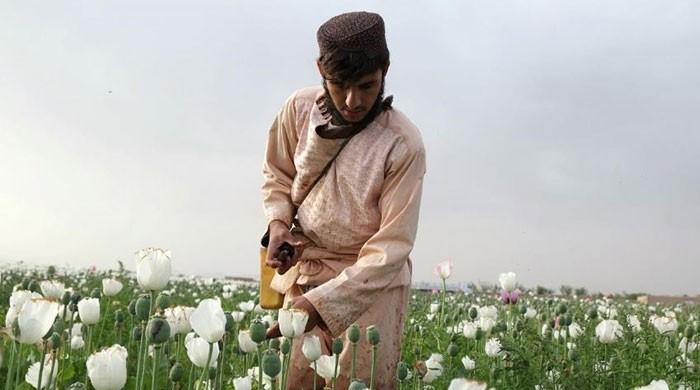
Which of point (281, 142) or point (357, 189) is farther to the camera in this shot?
point (281, 142)

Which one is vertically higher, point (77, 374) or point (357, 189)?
point (357, 189)

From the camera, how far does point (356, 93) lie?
9.40 ft

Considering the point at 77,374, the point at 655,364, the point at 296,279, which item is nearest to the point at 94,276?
the point at 77,374

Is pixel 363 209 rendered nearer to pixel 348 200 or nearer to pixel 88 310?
pixel 348 200

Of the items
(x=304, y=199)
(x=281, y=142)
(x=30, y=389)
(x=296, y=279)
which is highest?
(x=281, y=142)

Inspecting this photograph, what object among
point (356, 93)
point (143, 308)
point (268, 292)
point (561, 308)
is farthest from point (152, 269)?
point (561, 308)

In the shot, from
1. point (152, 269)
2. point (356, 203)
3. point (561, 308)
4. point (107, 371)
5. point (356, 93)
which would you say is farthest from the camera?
point (561, 308)

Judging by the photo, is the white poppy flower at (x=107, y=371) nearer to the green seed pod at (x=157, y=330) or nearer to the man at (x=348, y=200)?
the green seed pod at (x=157, y=330)

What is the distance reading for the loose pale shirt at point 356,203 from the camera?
9.84ft

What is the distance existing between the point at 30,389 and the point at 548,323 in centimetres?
276

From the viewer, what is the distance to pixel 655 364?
10.5ft

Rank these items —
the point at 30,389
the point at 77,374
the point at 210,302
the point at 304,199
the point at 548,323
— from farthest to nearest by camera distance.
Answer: the point at 548,323, the point at 77,374, the point at 304,199, the point at 30,389, the point at 210,302

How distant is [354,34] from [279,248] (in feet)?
2.87

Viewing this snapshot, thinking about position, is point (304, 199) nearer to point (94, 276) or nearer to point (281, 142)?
point (281, 142)
